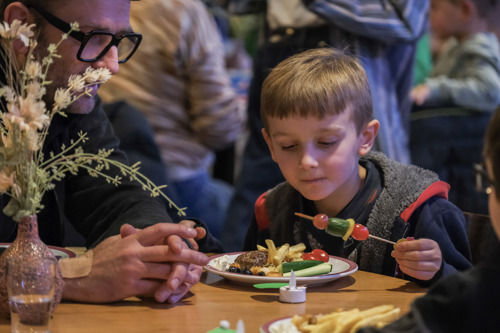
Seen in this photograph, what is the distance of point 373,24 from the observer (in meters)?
3.40

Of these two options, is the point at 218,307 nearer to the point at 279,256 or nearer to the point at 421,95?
the point at 279,256

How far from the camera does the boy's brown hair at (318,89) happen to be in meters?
2.21

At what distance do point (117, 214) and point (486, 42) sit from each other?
3.27m

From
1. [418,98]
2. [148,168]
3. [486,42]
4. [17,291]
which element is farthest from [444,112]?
[17,291]

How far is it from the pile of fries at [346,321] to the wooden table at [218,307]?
0.43 feet

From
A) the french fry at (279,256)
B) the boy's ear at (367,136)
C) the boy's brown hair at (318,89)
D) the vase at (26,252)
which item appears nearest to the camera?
the vase at (26,252)

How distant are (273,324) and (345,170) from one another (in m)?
0.89

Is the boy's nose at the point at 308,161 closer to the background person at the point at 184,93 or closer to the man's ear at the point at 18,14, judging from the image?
the man's ear at the point at 18,14

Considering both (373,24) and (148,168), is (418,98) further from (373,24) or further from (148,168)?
(148,168)

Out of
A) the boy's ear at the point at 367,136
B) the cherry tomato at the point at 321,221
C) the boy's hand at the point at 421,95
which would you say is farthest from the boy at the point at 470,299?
the boy's hand at the point at 421,95

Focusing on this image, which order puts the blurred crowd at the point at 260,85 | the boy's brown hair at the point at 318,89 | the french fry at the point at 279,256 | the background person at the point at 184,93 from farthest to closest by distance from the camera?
the background person at the point at 184,93 < the blurred crowd at the point at 260,85 < the boy's brown hair at the point at 318,89 < the french fry at the point at 279,256

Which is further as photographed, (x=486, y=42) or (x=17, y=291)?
(x=486, y=42)

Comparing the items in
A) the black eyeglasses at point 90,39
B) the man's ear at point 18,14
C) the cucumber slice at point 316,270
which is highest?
the man's ear at point 18,14

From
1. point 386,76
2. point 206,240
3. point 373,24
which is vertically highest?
point 373,24
